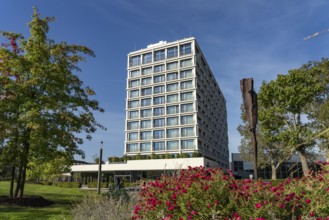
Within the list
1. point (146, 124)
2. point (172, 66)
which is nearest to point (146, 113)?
point (146, 124)

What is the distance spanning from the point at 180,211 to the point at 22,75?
44.6 ft

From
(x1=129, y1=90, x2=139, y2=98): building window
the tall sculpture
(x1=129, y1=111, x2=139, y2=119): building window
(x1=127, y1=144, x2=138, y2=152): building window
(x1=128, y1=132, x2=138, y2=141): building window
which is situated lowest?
the tall sculpture

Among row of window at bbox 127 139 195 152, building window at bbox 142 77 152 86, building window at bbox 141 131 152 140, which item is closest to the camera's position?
row of window at bbox 127 139 195 152

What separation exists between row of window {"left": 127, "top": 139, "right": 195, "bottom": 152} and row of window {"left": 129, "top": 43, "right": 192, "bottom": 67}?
19393 mm

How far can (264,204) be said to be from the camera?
3.62 meters

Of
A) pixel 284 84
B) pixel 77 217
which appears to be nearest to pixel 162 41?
pixel 284 84

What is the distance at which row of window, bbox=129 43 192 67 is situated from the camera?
198 feet

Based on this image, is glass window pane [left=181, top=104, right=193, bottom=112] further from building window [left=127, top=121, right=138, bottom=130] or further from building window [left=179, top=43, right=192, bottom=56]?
building window [left=179, top=43, right=192, bottom=56]

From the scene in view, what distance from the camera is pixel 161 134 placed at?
5784 centimetres

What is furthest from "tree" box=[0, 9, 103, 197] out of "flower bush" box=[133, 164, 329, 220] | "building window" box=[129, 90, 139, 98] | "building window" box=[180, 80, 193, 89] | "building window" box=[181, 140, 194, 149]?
"building window" box=[129, 90, 139, 98]

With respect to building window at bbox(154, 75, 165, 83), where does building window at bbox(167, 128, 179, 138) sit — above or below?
below

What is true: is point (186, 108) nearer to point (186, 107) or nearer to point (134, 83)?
point (186, 107)

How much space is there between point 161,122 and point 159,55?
52.8 ft

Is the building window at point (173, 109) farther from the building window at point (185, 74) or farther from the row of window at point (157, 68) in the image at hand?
the row of window at point (157, 68)
